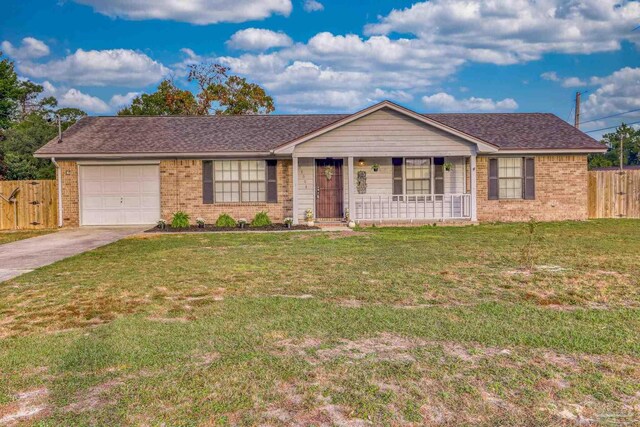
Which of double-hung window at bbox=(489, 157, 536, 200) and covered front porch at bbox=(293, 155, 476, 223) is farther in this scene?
double-hung window at bbox=(489, 157, 536, 200)

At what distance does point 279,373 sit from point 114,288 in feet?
13.5

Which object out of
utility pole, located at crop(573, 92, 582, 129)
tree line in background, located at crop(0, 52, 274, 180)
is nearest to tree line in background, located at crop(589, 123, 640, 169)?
utility pole, located at crop(573, 92, 582, 129)

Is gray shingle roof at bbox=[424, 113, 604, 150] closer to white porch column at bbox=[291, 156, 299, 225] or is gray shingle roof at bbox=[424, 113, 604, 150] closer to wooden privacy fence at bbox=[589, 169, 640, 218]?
wooden privacy fence at bbox=[589, 169, 640, 218]

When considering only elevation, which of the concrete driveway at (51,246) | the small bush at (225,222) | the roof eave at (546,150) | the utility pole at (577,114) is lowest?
the concrete driveway at (51,246)

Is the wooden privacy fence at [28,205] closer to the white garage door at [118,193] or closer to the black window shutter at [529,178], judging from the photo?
the white garage door at [118,193]

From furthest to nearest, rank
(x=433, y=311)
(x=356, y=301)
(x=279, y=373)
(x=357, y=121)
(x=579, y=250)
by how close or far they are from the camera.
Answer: (x=357, y=121)
(x=579, y=250)
(x=356, y=301)
(x=433, y=311)
(x=279, y=373)

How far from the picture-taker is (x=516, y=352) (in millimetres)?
4422

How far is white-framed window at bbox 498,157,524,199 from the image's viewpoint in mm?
18672

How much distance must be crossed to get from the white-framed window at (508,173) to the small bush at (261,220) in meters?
8.26

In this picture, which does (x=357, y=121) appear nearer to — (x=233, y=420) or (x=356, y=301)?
(x=356, y=301)

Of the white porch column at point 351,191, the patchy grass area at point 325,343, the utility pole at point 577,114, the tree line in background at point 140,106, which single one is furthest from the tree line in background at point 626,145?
the patchy grass area at point 325,343

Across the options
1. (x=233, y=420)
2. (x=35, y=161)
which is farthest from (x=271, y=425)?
(x=35, y=161)

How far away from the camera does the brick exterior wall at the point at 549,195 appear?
18578 mm

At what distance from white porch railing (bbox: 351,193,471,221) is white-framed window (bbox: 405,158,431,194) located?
1.48 ft
